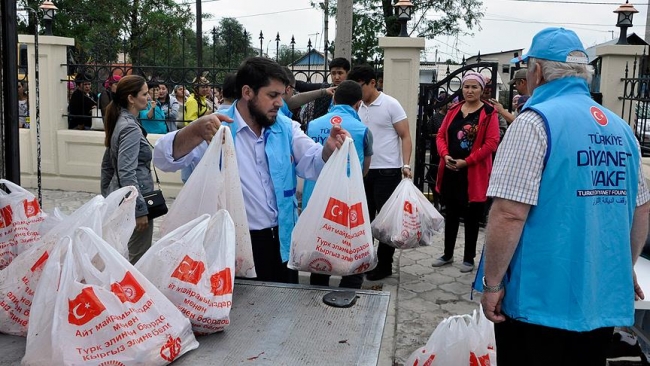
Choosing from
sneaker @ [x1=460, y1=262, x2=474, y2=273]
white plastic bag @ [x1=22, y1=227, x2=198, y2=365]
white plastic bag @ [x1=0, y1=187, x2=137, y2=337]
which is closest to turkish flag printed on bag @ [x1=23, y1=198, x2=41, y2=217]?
white plastic bag @ [x1=0, y1=187, x2=137, y2=337]

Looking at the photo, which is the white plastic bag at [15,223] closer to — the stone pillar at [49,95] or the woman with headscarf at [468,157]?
the woman with headscarf at [468,157]

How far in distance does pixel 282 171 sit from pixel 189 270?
3.58ft

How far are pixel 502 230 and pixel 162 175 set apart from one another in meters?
7.39

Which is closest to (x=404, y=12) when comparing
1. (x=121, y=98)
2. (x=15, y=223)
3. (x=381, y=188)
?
(x=381, y=188)

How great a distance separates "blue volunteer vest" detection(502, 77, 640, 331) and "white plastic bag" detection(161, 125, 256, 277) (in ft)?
3.39

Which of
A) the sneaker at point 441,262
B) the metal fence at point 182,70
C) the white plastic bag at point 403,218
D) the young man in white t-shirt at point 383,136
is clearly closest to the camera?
the white plastic bag at point 403,218

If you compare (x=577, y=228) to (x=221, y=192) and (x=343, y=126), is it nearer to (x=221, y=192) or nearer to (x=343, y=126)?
(x=221, y=192)

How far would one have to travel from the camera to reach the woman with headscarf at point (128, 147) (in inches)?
155

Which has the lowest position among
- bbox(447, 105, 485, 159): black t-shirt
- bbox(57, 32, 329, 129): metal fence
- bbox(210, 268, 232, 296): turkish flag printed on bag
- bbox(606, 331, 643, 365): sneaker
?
bbox(606, 331, 643, 365): sneaker

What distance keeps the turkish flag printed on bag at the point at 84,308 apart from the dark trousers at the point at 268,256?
1345 millimetres

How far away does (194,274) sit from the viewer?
Result: 190 cm

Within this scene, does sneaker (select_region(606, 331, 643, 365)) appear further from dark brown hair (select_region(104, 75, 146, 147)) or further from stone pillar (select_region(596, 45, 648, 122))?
stone pillar (select_region(596, 45, 648, 122))

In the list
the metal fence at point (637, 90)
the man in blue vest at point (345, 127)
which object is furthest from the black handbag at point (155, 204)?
the metal fence at point (637, 90)

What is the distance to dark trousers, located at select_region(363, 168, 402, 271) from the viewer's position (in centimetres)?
535
